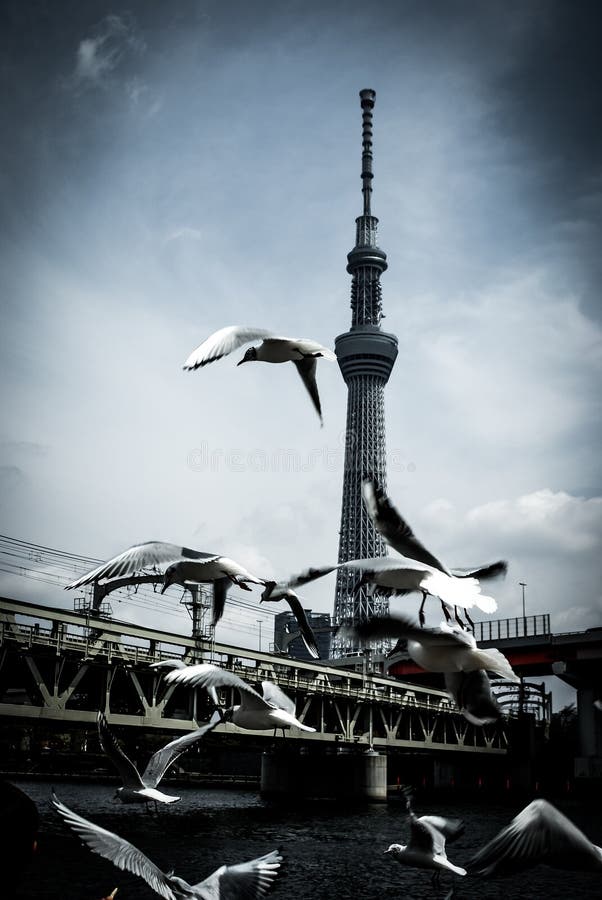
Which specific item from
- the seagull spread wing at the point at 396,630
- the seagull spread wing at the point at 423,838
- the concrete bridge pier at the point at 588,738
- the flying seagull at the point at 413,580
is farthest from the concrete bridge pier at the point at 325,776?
the seagull spread wing at the point at 396,630

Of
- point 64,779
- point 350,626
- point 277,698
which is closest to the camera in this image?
point 350,626

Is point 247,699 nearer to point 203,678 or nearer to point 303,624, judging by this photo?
point 203,678

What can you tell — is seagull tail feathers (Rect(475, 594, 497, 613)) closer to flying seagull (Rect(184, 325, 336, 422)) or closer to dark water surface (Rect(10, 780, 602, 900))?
flying seagull (Rect(184, 325, 336, 422))

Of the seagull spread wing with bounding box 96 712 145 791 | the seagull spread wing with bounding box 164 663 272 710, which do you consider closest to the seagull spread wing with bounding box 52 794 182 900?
the seagull spread wing with bounding box 164 663 272 710

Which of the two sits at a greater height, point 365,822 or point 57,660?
point 57,660

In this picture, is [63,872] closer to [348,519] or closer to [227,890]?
[227,890]

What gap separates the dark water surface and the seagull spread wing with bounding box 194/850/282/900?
12.2 ft

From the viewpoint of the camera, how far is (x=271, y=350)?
1247 centimetres

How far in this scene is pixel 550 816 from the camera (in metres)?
9.99

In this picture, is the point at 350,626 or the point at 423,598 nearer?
the point at 350,626

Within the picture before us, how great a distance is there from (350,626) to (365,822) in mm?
44005

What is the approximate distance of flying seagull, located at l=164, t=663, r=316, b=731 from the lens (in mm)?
14978

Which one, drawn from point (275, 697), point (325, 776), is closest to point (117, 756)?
point (275, 697)

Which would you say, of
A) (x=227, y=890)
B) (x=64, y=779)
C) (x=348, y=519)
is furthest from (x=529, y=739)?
(x=348, y=519)
